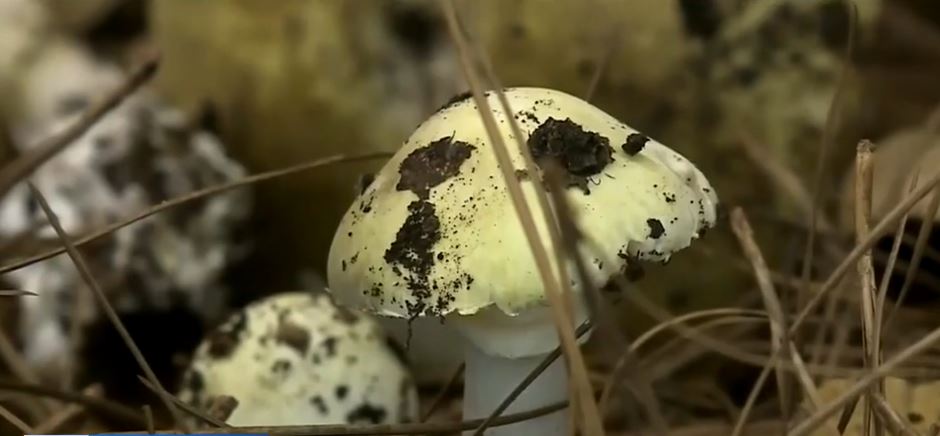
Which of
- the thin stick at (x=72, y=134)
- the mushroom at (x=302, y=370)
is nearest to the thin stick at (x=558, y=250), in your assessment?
the thin stick at (x=72, y=134)

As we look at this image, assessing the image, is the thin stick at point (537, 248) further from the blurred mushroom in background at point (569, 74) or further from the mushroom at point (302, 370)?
the blurred mushroom in background at point (569, 74)

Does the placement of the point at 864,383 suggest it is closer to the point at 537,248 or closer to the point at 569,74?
the point at 537,248

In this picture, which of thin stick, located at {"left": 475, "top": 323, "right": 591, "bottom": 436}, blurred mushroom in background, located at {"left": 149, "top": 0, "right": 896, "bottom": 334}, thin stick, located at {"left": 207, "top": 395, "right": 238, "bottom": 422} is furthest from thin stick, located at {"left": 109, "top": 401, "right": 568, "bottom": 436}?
blurred mushroom in background, located at {"left": 149, "top": 0, "right": 896, "bottom": 334}

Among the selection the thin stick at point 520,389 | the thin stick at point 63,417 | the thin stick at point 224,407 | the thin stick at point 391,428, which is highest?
the thin stick at point 520,389

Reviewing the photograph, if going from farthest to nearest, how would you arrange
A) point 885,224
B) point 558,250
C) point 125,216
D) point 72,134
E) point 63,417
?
point 125,216
point 63,417
point 72,134
point 885,224
point 558,250

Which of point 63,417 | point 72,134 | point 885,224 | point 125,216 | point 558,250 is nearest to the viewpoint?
point 558,250

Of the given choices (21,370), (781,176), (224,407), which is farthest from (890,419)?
(21,370)

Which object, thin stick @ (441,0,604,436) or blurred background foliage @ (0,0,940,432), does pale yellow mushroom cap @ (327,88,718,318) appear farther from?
blurred background foliage @ (0,0,940,432)

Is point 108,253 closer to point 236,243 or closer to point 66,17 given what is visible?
point 236,243
